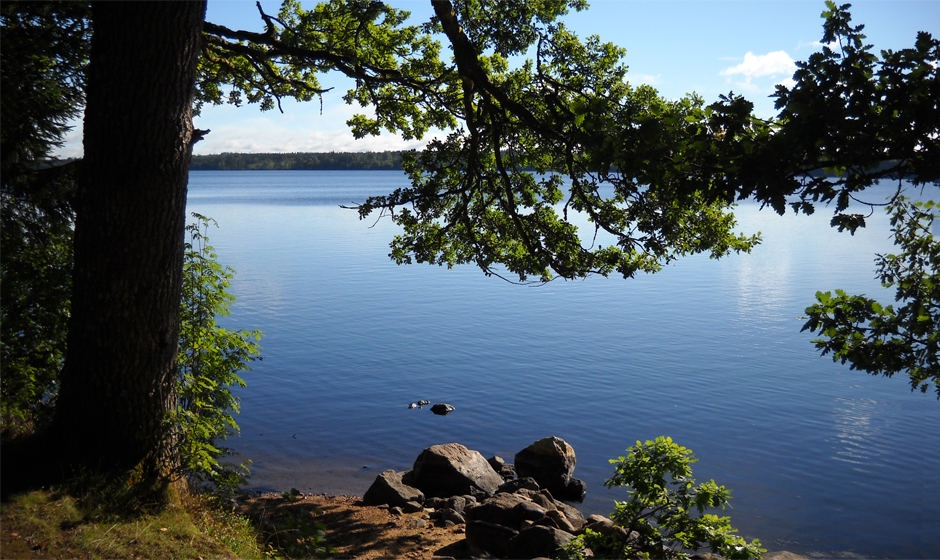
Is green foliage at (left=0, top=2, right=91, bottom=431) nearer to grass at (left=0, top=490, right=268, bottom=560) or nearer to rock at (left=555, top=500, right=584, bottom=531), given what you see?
grass at (left=0, top=490, right=268, bottom=560)

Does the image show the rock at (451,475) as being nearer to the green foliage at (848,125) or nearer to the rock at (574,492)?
the rock at (574,492)

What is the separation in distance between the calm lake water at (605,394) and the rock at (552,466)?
49cm

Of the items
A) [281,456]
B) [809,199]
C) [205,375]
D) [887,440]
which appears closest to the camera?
[809,199]

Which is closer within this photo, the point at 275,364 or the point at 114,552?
the point at 114,552

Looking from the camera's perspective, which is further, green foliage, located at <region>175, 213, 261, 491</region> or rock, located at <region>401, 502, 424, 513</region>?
rock, located at <region>401, 502, 424, 513</region>

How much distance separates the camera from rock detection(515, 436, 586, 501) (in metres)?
11.1

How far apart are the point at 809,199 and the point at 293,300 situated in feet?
75.7

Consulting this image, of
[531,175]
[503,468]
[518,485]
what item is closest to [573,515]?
[518,485]

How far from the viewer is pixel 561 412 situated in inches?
579

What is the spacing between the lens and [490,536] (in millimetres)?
8086

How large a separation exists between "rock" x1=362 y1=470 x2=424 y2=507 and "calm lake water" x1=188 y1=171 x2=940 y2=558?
1276mm

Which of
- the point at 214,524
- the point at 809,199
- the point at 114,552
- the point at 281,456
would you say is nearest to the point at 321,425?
the point at 281,456

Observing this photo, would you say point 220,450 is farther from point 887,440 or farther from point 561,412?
point 887,440

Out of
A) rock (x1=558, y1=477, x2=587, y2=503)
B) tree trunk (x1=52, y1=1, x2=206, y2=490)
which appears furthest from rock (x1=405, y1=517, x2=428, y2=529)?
tree trunk (x1=52, y1=1, x2=206, y2=490)
